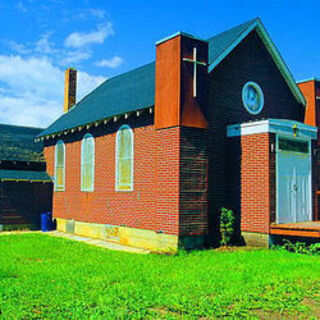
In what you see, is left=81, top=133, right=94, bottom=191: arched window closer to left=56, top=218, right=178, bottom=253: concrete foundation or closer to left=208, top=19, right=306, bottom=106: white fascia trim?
left=56, top=218, right=178, bottom=253: concrete foundation

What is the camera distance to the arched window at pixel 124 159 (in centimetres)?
1447

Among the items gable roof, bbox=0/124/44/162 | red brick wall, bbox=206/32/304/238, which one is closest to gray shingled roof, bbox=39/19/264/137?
red brick wall, bbox=206/32/304/238

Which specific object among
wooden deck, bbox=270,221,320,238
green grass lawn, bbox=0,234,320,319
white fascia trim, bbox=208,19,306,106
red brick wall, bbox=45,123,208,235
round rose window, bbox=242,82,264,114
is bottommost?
green grass lawn, bbox=0,234,320,319

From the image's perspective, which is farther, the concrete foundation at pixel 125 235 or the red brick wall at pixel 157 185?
the concrete foundation at pixel 125 235

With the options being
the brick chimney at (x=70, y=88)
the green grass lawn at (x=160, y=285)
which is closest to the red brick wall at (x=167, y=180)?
the green grass lawn at (x=160, y=285)

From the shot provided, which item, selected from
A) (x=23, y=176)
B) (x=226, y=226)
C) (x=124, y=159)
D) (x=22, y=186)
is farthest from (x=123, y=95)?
(x=226, y=226)

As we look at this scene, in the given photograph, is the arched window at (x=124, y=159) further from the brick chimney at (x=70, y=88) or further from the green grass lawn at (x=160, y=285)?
the brick chimney at (x=70, y=88)

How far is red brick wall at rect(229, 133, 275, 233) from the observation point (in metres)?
12.3

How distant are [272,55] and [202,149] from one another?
579 cm

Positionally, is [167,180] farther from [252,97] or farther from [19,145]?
[19,145]

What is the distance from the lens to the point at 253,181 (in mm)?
12703

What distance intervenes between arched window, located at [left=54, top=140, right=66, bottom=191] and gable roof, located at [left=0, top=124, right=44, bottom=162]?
5.10 feet

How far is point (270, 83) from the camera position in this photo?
15.6 metres

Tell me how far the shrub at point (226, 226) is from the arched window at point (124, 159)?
136 inches
